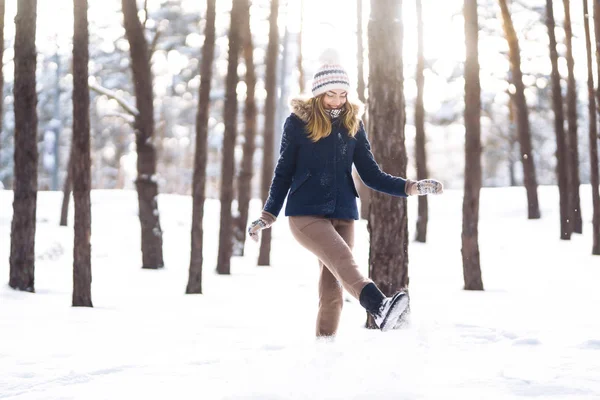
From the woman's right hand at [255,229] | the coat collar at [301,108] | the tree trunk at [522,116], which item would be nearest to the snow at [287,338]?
the woman's right hand at [255,229]

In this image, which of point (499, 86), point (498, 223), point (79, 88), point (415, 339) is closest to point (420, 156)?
point (498, 223)

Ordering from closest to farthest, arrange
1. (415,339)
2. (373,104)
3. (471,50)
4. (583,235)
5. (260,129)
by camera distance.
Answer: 1. (415,339)
2. (373,104)
3. (471,50)
4. (583,235)
5. (260,129)

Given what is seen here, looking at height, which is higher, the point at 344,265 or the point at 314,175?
the point at 314,175

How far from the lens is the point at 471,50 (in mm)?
11141

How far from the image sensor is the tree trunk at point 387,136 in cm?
670

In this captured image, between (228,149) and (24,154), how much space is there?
16.5 ft

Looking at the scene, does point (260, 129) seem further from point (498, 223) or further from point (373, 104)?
point (373, 104)

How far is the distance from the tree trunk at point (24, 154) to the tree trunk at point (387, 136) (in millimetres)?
5275

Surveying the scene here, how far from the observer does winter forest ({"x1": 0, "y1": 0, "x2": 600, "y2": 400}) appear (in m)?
4.82

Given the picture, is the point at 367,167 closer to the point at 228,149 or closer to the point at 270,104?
the point at 228,149

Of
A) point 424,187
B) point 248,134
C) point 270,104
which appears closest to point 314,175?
point 424,187

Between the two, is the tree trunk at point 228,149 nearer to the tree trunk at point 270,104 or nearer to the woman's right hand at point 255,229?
the tree trunk at point 270,104

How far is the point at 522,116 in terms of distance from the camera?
2284cm

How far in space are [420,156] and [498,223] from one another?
18.1ft
